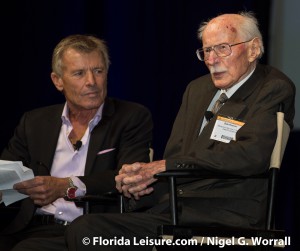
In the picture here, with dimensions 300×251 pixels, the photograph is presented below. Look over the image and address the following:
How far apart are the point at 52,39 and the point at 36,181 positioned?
2067mm

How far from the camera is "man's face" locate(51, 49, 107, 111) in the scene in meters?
4.50

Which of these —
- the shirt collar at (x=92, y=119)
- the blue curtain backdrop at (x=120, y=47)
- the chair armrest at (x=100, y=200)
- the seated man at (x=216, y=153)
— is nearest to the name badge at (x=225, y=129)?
the seated man at (x=216, y=153)

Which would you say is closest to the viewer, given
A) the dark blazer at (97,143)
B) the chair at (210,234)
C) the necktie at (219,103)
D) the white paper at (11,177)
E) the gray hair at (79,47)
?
the chair at (210,234)

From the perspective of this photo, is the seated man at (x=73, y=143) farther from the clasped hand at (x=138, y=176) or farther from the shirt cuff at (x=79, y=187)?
the clasped hand at (x=138, y=176)

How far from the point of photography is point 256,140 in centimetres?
361

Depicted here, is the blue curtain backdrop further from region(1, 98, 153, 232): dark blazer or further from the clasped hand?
the clasped hand

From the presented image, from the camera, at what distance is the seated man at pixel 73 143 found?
165 inches

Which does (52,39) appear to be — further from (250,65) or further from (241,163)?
(241,163)

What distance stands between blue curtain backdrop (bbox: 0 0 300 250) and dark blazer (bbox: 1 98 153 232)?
1.16 metres

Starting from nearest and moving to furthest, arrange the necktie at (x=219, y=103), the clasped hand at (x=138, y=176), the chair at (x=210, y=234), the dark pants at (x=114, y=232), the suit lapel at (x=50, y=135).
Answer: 1. the chair at (x=210, y=234)
2. the dark pants at (x=114, y=232)
3. the clasped hand at (x=138, y=176)
4. the necktie at (x=219, y=103)
5. the suit lapel at (x=50, y=135)

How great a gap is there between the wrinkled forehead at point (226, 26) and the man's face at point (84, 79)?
80 centimetres

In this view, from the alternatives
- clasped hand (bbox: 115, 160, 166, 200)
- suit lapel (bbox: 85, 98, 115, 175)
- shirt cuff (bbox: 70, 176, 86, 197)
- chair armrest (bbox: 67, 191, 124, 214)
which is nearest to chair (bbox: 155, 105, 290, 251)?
clasped hand (bbox: 115, 160, 166, 200)

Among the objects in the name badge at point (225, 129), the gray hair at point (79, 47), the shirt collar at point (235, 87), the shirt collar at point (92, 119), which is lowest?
the shirt collar at point (92, 119)

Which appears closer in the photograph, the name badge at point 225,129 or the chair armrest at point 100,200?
the name badge at point 225,129
